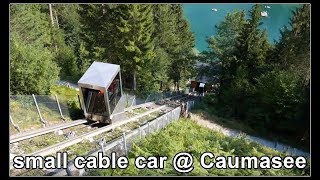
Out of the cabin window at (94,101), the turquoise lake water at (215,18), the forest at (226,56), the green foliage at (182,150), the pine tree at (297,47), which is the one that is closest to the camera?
the green foliage at (182,150)

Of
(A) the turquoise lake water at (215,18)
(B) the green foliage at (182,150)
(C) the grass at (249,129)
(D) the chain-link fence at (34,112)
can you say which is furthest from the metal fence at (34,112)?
(A) the turquoise lake water at (215,18)

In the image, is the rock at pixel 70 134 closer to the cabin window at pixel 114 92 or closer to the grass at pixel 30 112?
the grass at pixel 30 112

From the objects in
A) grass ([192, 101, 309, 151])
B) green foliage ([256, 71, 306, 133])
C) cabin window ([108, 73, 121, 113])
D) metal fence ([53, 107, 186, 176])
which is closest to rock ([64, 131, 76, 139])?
metal fence ([53, 107, 186, 176])

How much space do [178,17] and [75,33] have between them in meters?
18.6

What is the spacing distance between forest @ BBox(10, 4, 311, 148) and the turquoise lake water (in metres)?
55.7

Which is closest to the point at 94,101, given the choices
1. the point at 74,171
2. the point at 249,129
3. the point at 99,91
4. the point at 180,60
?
the point at 99,91

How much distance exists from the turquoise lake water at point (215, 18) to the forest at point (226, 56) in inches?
2194

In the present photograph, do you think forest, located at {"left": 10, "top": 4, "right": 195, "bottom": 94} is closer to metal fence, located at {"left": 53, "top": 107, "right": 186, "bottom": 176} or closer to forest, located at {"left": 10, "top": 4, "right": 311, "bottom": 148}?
forest, located at {"left": 10, "top": 4, "right": 311, "bottom": 148}

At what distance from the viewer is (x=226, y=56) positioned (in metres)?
48.7

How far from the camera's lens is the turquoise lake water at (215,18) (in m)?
111

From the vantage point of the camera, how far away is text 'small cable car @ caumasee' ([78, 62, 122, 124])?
66.4ft

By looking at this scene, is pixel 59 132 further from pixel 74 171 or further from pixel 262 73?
pixel 262 73

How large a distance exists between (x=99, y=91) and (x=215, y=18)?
117852mm

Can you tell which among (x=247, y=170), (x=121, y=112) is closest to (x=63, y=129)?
(x=121, y=112)
